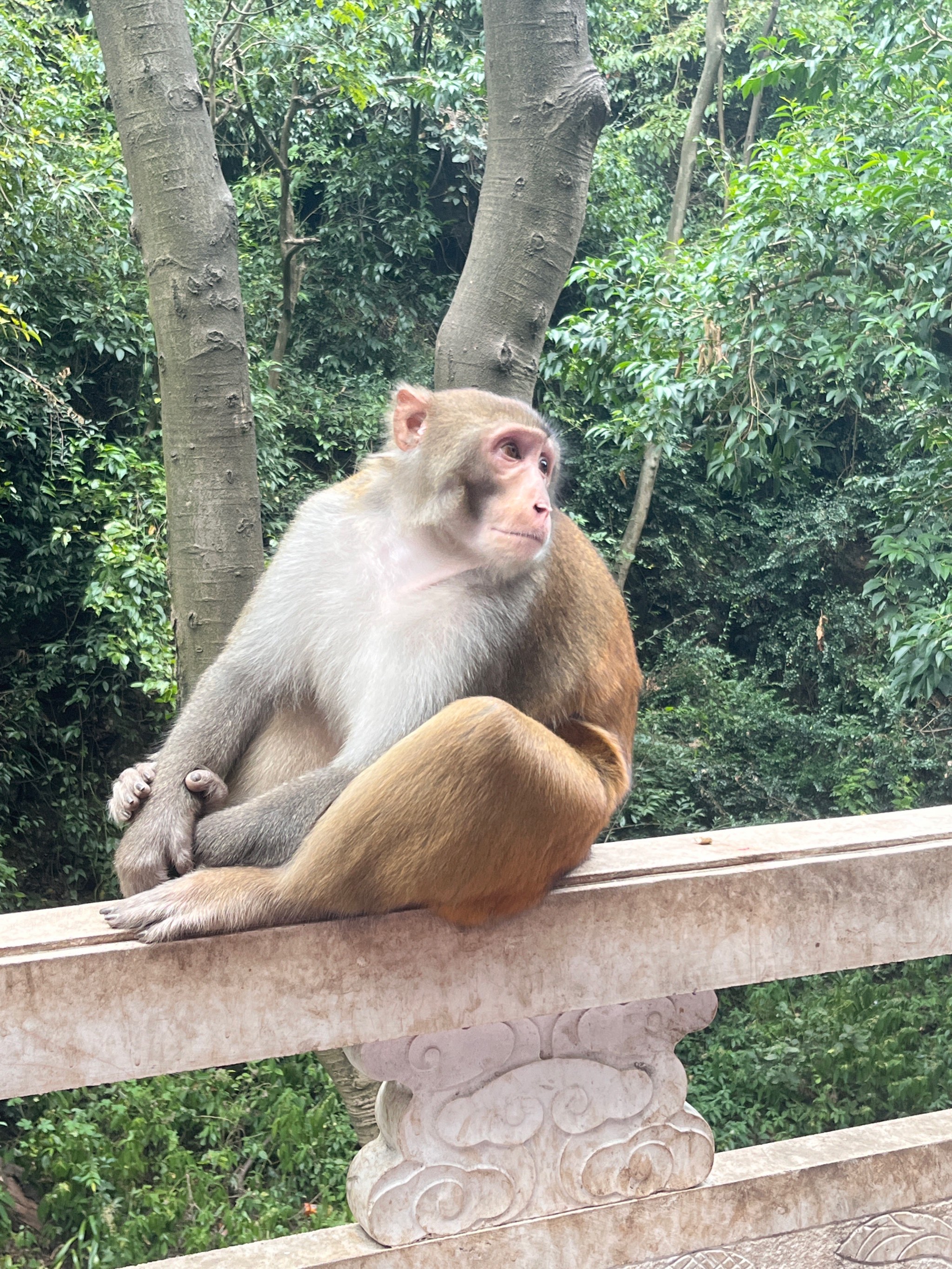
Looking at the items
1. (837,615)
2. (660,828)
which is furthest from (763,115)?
(660,828)

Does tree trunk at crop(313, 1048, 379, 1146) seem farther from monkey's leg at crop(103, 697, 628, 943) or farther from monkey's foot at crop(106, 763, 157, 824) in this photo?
monkey's leg at crop(103, 697, 628, 943)

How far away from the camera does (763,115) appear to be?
12047mm

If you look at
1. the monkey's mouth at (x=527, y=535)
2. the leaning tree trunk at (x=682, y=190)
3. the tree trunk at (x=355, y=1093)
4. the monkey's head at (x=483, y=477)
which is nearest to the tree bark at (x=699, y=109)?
the leaning tree trunk at (x=682, y=190)

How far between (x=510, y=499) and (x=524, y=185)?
1.02m

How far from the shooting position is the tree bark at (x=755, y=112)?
9.87m

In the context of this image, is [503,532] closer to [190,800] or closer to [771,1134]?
[190,800]

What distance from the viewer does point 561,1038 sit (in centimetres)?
165

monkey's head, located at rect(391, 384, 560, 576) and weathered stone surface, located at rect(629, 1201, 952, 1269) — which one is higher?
monkey's head, located at rect(391, 384, 560, 576)

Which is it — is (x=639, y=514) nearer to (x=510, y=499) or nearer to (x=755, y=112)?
(x=755, y=112)

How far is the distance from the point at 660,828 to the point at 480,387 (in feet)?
20.0

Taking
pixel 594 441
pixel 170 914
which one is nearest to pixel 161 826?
pixel 170 914

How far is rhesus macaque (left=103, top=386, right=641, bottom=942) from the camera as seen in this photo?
1.48 m

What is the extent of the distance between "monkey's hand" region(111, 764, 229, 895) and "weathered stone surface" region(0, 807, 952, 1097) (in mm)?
98

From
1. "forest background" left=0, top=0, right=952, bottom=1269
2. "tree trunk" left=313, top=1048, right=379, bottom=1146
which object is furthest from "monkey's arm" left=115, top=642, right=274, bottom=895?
"forest background" left=0, top=0, right=952, bottom=1269
